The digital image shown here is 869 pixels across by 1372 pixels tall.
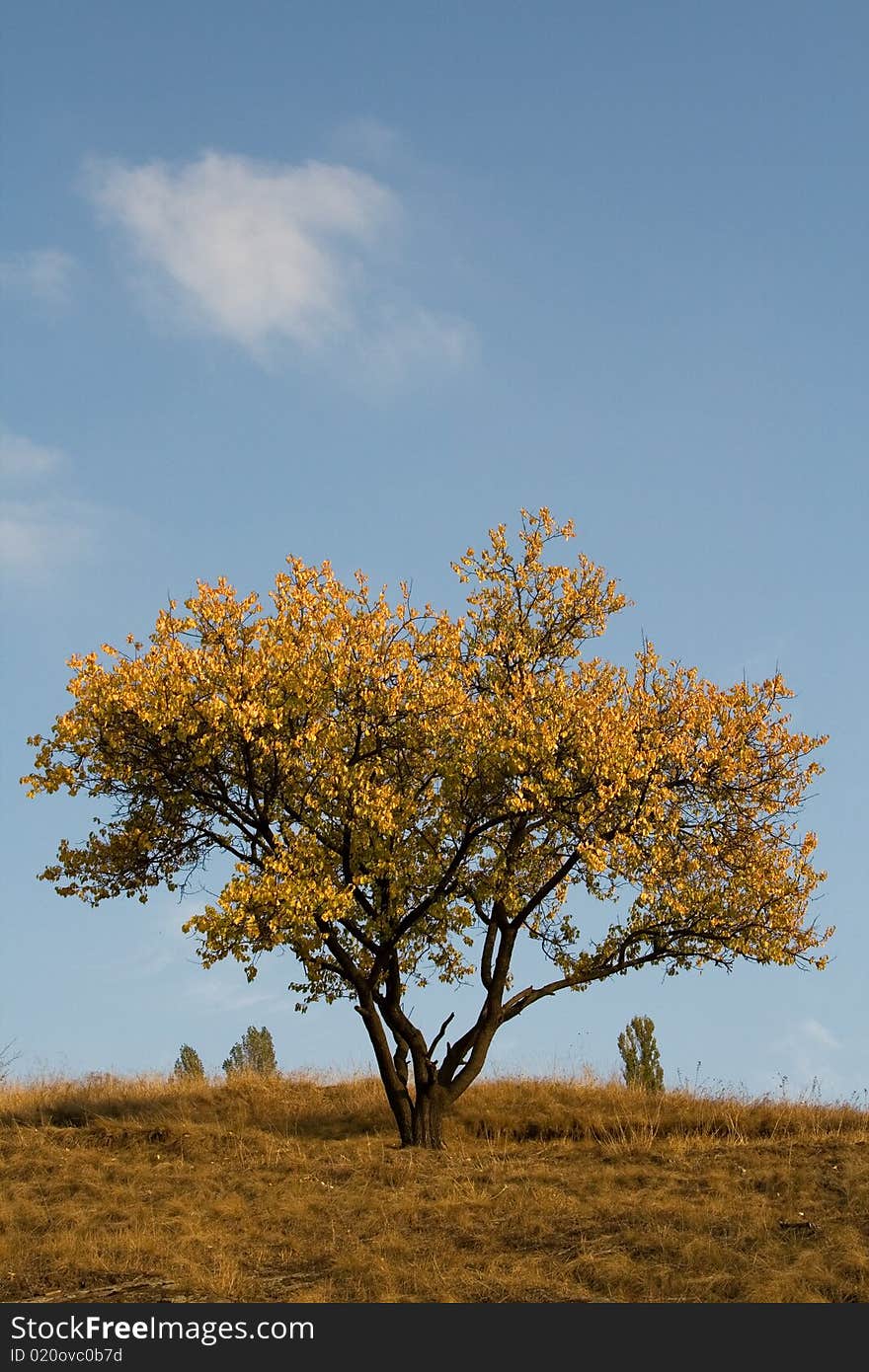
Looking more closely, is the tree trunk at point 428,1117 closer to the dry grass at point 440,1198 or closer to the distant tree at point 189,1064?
the dry grass at point 440,1198

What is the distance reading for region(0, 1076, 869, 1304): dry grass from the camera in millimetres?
18203

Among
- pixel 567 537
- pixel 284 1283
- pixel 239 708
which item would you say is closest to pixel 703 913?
pixel 567 537

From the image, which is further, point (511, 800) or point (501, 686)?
point (501, 686)

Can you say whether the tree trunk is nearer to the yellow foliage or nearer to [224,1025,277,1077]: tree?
the yellow foliage

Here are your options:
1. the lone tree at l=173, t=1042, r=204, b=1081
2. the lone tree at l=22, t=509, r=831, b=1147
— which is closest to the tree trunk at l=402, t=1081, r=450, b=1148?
the lone tree at l=22, t=509, r=831, b=1147

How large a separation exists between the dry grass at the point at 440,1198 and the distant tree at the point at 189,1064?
4004 mm

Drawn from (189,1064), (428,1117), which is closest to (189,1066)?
(189,1064)

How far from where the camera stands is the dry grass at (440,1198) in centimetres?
1820

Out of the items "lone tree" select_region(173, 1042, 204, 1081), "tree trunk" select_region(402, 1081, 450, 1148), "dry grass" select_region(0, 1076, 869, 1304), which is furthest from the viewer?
"lone tree" select_region(173, 1042, 204, 1081)

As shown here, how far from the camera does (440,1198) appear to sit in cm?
2300

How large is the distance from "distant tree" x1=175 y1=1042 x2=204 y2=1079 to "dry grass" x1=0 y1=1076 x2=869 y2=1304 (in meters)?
4.00
